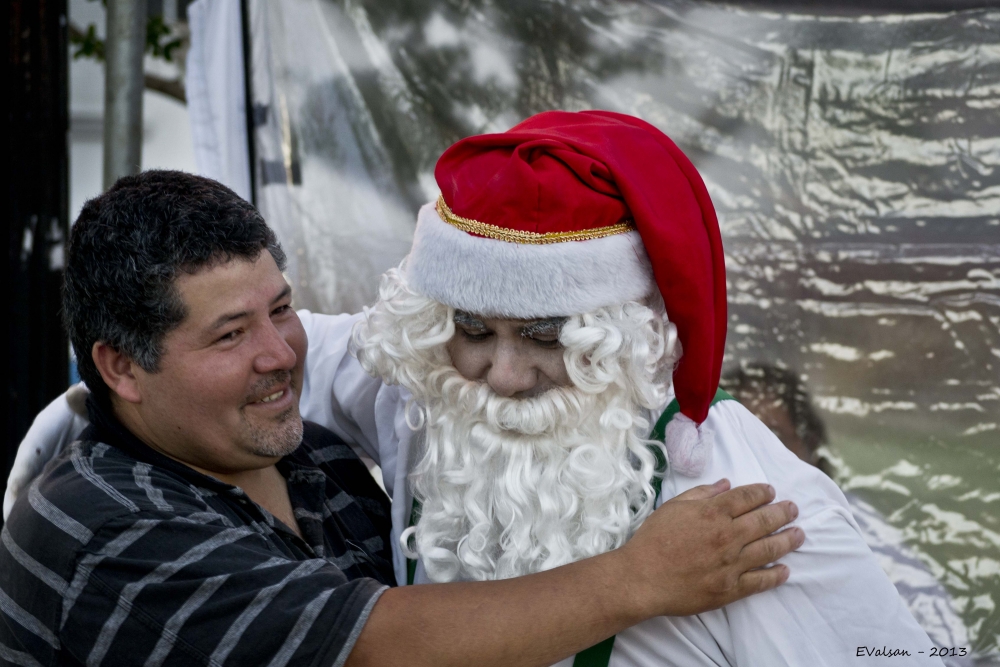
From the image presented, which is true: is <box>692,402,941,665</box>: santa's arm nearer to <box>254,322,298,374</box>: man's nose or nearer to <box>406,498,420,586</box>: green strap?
<box>406,498,420,586</box>: green strap

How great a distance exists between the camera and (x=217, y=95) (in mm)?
3299

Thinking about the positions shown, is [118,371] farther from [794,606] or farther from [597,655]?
[794,606]

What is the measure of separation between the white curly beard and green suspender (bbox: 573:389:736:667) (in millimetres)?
30

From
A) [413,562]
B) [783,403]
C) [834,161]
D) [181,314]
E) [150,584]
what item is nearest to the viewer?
[150,584]

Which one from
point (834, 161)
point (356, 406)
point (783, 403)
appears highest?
point (834, 161)

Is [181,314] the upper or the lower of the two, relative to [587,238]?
lower

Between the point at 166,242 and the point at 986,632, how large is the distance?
2.73 meters

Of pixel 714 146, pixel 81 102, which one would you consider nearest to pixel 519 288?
pixel 714 146

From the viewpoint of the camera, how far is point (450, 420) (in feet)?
6.57

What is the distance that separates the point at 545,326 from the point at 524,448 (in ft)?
1.05

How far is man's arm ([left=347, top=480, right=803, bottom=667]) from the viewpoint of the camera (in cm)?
158

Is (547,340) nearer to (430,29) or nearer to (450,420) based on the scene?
(450,420)

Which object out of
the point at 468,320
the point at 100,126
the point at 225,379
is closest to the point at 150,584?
the point at 225,379

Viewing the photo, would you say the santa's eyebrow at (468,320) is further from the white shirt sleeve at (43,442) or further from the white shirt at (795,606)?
the white shirt sleeve at (43,442)
